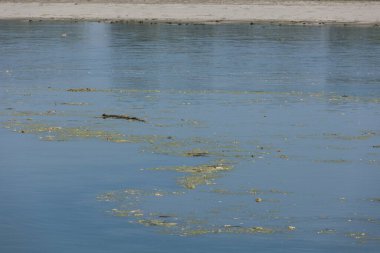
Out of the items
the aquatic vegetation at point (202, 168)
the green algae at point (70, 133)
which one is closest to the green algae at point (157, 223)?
the aquatic vegetation at point (202, 168)

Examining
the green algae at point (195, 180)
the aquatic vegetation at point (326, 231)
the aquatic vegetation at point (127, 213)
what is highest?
the green algae at point (195, 180)

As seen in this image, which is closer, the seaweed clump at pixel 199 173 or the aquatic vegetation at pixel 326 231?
the aquatic vegetation at pixel 326 231

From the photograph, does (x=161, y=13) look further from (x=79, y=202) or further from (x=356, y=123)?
(x=79, y=202)

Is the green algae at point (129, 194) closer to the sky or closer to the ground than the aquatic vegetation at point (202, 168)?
closer to the ground

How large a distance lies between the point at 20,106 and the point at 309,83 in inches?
379

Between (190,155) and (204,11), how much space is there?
5292cm

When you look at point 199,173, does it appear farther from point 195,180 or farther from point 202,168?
point 195,180

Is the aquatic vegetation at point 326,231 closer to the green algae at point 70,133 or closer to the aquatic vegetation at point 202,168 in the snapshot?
the aquatic vegetation at point 202,168

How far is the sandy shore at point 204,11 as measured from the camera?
68312mm

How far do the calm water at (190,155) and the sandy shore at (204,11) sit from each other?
2738 cm

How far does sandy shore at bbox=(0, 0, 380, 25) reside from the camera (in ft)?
224

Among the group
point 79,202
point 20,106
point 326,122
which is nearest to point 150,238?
point 79,202

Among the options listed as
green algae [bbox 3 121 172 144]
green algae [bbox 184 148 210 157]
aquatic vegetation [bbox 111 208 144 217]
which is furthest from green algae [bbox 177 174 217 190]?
green algae [bbox 3 121 172 144]

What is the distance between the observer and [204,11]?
238 feet
